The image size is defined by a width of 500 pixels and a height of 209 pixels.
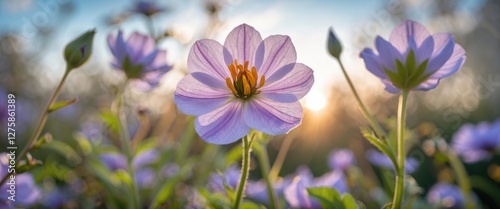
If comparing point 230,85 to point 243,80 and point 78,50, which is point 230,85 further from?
point 78,50

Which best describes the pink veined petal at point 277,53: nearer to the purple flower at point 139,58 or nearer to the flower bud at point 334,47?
the flower bud at point 334,47

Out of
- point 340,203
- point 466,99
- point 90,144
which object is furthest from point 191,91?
point 466,99

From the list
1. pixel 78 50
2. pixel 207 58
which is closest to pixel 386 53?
pixel 207 58

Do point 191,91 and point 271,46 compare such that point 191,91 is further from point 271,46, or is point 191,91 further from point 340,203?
point 340,203

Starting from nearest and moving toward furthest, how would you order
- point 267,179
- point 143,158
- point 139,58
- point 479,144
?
1. point 267,179
2. point 139,58
3. point 143,158
4. point 479,144

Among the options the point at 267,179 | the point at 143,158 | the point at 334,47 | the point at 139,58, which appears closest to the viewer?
the point at 334,47
